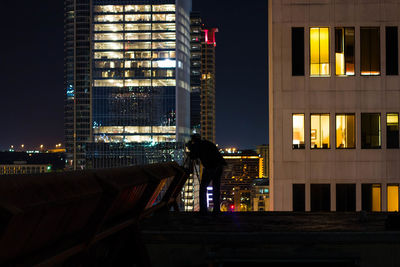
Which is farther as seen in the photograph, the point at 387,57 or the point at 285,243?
the point at 387,57

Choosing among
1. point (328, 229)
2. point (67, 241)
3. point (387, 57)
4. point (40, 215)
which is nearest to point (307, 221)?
point (328, 229)

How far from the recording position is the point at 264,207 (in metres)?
141

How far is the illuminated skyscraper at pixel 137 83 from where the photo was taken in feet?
531

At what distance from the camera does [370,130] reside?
23734mm

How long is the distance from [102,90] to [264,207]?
7389cm

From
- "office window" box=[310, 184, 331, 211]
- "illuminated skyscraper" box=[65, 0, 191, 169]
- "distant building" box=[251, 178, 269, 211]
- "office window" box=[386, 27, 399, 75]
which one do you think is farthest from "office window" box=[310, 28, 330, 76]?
"illuminated skyscraper" box=[65, 0, 191, 169]

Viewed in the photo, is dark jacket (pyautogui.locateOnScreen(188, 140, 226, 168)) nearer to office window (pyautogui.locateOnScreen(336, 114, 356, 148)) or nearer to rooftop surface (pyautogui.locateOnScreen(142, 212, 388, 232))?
rooftop surface (pyautogui.locateOnScreen(142, 212, 388, 232))

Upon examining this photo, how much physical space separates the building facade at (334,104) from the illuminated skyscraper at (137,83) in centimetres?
13743

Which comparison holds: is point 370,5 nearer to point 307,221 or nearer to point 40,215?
point 307,221

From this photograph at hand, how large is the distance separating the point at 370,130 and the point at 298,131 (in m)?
3.90

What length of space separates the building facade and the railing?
17106 millimetres

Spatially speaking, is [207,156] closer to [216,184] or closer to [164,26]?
[216,184]

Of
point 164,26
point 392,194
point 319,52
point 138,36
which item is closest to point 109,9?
point 138,36

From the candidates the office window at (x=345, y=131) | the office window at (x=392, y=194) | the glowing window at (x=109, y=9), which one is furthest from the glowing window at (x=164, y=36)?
the office window at (x=392, y=194)
